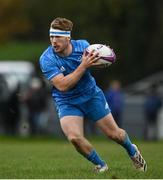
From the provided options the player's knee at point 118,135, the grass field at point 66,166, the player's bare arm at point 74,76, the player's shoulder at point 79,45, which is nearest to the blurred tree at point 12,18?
the grass field at point 66,166

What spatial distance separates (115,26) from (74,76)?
90.1ft

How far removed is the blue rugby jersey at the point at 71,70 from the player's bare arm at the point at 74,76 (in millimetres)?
206

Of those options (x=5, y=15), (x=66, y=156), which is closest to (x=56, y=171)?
(x=66, y=156)

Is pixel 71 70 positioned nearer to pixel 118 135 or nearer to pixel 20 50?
pixel 118 135

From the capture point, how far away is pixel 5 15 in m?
43.7

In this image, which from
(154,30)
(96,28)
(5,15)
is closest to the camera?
(96,28)

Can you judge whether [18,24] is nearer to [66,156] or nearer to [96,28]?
[96,28]

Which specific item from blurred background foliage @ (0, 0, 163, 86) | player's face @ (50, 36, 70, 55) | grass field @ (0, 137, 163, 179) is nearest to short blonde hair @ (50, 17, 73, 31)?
player's face @ (50, 36, 70, 55)

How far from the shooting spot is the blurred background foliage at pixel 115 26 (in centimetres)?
3681

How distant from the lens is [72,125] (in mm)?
12656

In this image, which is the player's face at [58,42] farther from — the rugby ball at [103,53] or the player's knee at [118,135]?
the player's knee at [118,135]

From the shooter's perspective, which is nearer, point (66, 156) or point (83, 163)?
point (83, 163)

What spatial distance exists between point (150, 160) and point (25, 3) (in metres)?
29.0

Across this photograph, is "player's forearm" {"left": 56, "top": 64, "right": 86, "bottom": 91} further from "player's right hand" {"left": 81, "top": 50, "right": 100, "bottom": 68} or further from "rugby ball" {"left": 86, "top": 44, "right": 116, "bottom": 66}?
"rugby ball" {"left": 86, "top": 44, "right": 116, "bottom": 66}
